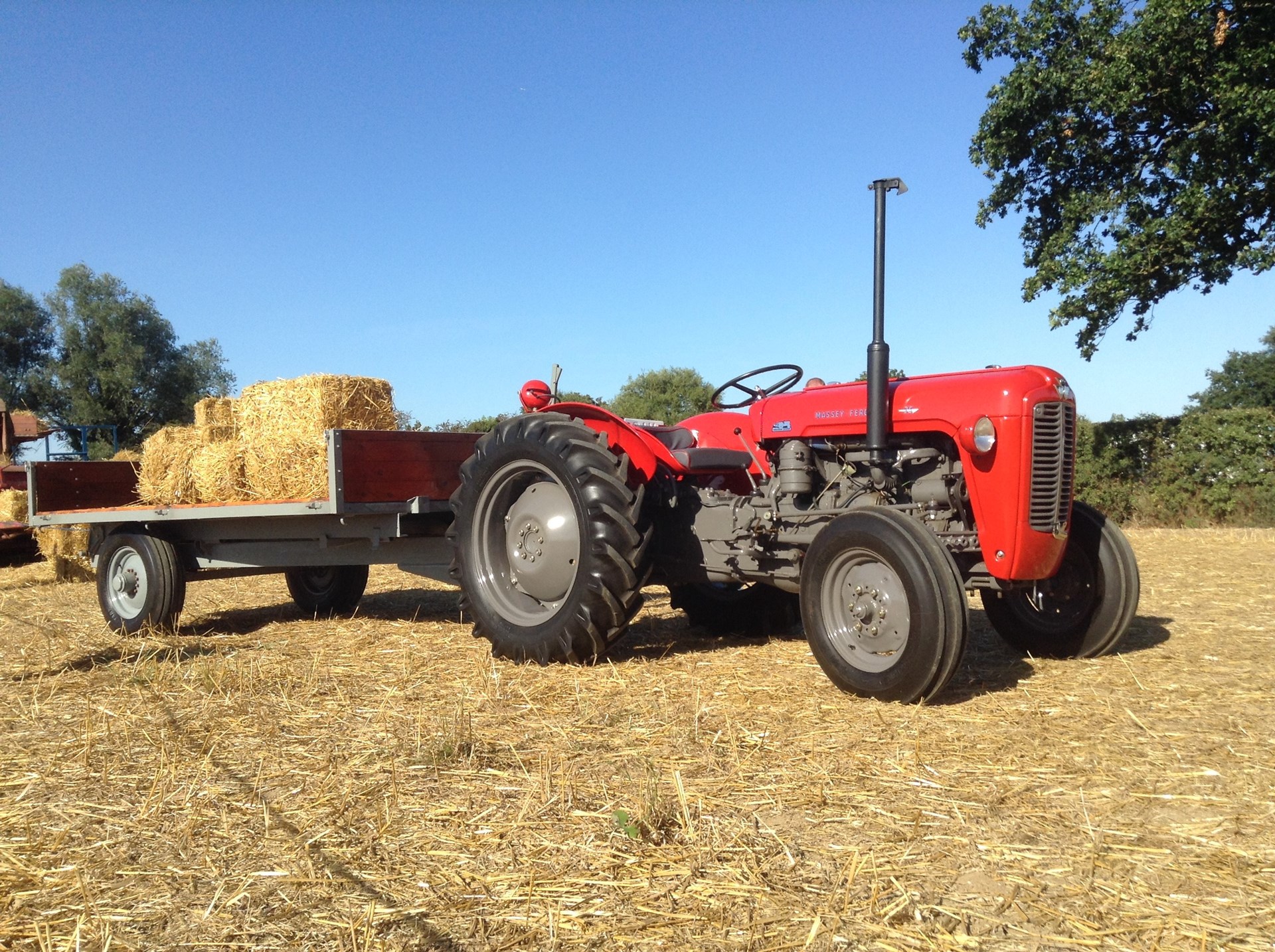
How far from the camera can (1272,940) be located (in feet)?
6.68

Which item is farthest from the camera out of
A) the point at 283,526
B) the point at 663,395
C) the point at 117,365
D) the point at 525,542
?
the point at 663,395

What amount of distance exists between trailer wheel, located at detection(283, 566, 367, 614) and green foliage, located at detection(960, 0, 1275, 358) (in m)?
10.3

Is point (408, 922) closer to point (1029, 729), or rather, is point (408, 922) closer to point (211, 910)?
point (211, 910)

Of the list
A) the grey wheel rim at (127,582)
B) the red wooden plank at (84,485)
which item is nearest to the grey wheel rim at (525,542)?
the grey wheel rim at (127,582)

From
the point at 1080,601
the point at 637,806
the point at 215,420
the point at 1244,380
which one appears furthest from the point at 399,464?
the point at 1244,380

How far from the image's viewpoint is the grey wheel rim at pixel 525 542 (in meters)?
5.07

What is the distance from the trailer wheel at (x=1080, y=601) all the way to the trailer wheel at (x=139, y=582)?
16.2 feet

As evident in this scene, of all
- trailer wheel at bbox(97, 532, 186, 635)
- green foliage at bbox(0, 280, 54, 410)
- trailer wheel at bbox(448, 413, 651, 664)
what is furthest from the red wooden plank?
green foliage at bbox(0, 280, 54, 410)

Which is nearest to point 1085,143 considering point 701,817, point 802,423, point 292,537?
point 802,423

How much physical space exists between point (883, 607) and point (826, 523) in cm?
52

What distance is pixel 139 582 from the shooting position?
6488mm

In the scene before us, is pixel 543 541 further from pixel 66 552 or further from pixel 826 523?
pixel 66 552

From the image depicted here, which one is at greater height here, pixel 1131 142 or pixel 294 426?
pixel 1131 142

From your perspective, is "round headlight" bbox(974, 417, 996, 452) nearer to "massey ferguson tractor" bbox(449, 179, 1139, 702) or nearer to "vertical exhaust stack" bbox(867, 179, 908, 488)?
"massey ferguson tractor" bbox(449, 179, 1139, 702)
